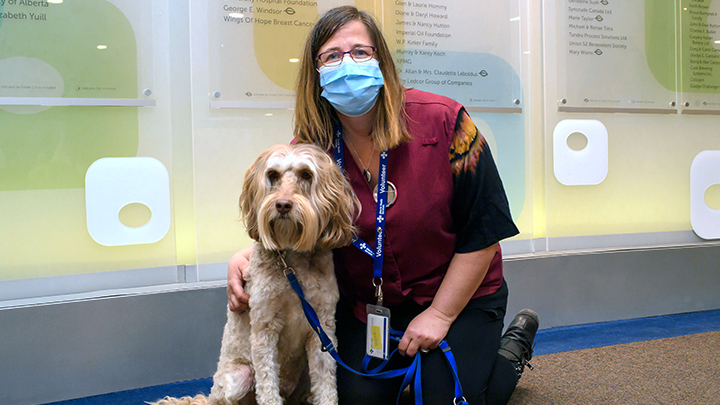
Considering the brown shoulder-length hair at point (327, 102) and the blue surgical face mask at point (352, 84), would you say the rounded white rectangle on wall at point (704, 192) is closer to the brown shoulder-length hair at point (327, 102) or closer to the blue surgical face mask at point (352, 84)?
the brown shoulder-length hair at point (327, 102)

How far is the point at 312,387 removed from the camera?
1.84 meters

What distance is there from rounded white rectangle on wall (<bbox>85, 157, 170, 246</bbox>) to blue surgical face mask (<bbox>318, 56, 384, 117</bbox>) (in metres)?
1.41

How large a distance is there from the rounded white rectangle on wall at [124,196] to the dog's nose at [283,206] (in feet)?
5.03

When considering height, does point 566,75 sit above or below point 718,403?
above

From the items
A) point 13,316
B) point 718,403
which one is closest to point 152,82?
point 13,316

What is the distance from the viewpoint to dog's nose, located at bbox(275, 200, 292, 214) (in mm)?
1623

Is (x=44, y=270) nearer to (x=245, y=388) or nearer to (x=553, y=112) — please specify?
(x=245, y=388)

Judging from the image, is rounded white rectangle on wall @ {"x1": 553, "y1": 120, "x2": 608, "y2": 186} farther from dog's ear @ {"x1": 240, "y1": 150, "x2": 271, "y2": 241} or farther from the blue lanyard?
dog's ear @ {"x1": 240, "y1": 150, "x2": 271, "y2": 241}

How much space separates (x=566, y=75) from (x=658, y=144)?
1.08m

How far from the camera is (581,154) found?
392 centimetres

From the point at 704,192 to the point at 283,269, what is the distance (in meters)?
4.05

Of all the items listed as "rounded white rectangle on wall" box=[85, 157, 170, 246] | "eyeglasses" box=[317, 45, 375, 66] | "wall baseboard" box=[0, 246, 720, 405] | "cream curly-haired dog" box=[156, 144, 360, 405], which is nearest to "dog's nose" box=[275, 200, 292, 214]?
"cream curly-haired dog" box=[156, 144, 360, 405]

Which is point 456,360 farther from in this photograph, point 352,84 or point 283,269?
point 352,84

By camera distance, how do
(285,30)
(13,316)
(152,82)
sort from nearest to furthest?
(13,316)
(152,82)
(285,30)
